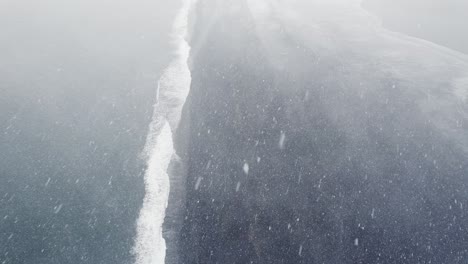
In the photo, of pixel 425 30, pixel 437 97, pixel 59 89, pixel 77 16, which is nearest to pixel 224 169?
pixel 59 89

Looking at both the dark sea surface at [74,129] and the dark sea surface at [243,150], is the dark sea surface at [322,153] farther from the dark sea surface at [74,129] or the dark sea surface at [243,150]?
the dark sea surface at [74,129]

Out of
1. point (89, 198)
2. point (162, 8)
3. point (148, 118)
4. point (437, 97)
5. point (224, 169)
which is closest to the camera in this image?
point (89, 198)

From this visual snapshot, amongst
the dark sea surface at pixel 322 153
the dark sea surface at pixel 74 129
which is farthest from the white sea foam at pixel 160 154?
the dark sea surface at pixel 322 153

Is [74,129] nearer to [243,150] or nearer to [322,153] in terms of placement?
[243,150]

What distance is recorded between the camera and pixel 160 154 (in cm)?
809

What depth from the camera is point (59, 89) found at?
10273mm

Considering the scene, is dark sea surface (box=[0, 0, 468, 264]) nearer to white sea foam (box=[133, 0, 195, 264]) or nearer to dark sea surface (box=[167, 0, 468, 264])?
dark sea surface (box=[167, 0, 468, 264])

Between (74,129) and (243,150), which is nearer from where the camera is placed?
(243,150)

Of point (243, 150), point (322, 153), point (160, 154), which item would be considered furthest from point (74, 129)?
point (322, 153)

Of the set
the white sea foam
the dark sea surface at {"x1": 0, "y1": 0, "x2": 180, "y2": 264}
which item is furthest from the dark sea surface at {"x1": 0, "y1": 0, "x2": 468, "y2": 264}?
the white sea foam

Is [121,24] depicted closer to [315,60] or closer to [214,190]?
[315,60]

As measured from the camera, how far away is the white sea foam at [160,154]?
20.2ft

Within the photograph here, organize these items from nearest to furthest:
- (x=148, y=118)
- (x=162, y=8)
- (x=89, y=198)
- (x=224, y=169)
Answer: (x=89, y=198) → (x=224, y=169) → (x=148, y=118) → (x=162, y=8)

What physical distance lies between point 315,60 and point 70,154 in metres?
7.65
